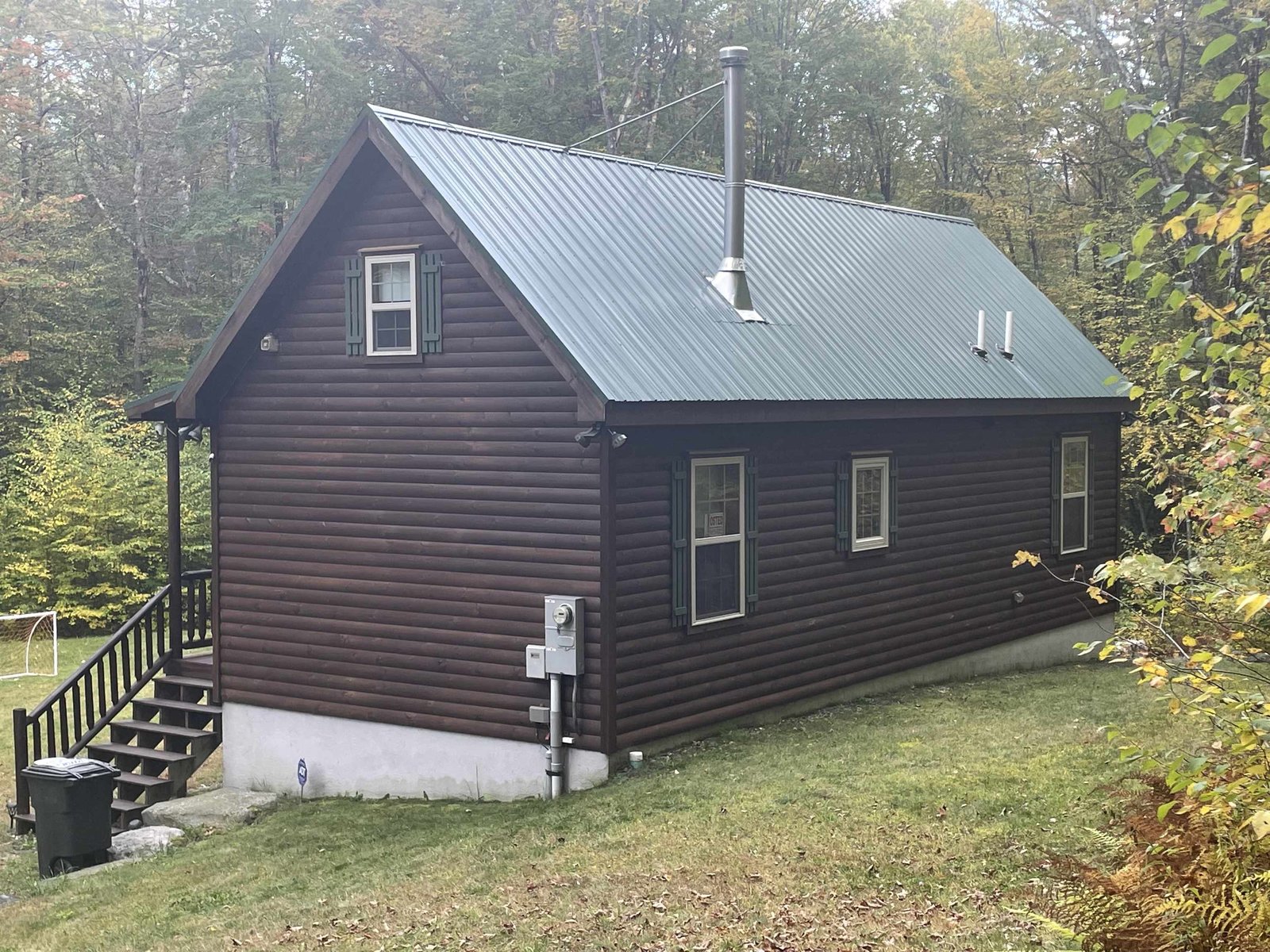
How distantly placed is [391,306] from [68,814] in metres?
5.52

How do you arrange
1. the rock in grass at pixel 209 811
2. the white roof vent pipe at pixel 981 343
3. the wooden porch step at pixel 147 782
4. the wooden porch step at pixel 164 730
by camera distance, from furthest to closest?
the white roof vent pipe at pixel 981 343
the wooden porch step at pixel 164 730
the wooden porch step at pixel 147 782
the rock in grass at pixel 209 811

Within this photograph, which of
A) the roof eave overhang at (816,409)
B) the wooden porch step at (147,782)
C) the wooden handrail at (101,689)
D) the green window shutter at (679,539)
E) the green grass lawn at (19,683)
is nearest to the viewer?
the roof eave overhang at (816,409)

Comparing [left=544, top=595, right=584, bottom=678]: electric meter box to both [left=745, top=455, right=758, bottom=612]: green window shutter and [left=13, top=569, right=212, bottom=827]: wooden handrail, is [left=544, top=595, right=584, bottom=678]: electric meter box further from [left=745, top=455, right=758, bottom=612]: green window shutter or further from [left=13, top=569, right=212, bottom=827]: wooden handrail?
[left=13, top=569, right=212, bottom=827]: wooden handrail

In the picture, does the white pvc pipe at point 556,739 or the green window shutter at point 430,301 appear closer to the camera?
the white pvc pipe at point 556,739

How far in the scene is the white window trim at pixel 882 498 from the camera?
47.5ft

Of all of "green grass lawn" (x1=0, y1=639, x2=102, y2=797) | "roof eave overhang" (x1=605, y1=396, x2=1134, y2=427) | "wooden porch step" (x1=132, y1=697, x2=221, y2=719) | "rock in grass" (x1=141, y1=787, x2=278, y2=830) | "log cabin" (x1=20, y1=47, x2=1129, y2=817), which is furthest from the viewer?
"green grass lawn" (x1=0, y1=639, x2=102, y2=797)

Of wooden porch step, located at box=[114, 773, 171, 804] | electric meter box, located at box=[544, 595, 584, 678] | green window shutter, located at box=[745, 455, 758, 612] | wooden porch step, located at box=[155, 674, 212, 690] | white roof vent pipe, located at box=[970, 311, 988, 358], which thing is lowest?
wooden porch step, located at box=[114, 773, 171, 804]

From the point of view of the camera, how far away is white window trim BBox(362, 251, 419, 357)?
12.7 m

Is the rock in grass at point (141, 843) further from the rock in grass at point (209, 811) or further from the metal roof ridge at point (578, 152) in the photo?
the metal roof ridge at point (578, 152)

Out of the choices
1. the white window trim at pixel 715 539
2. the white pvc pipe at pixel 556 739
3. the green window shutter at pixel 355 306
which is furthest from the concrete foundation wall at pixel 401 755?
the green window shutter at pixel 355 306

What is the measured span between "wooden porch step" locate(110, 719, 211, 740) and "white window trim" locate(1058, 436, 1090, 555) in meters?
11.1

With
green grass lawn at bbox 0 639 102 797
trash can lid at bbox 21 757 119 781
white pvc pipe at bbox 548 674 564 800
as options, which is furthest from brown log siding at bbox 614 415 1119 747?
green grass lawn at bbox 0 639 102 797

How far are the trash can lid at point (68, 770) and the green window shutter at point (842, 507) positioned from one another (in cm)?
754

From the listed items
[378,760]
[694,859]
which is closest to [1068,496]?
[378,760]
